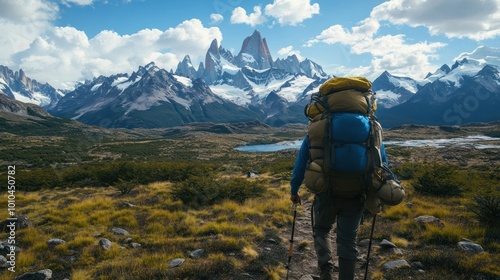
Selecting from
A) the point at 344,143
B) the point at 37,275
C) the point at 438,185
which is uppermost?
the point at 344,143

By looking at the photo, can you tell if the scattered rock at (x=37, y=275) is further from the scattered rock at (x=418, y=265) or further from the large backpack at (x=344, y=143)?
the scattered rock at (x=418, y=265)

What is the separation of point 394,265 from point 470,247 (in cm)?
234

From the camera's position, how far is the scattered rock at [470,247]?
23.5ft

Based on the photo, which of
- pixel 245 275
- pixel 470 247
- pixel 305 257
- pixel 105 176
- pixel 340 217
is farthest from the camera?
pixel 105 176

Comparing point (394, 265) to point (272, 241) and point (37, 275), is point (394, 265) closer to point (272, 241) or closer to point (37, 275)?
point (272, 241)

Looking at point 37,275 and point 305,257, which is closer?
point 37,275

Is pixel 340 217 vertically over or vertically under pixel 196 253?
over

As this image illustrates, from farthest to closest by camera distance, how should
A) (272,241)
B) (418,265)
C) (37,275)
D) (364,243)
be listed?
(272,241)
(364,243)
(418,265)
(37,275)

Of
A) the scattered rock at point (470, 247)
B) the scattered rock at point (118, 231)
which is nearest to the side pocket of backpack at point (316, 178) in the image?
the scattered rock at point (470, 247)

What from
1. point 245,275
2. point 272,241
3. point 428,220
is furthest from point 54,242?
point 428,220

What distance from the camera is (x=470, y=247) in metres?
7.30

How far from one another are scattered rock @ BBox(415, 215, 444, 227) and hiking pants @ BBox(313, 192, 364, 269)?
6.16 m

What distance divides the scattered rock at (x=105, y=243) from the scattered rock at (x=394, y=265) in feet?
23.2

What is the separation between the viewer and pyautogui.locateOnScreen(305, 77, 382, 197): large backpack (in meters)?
4.59
